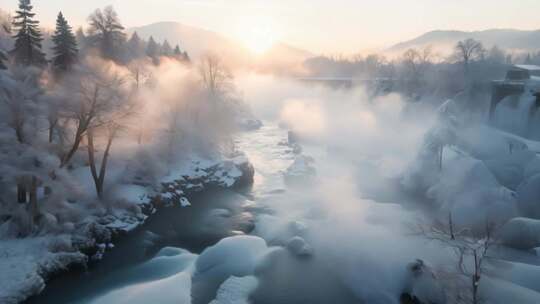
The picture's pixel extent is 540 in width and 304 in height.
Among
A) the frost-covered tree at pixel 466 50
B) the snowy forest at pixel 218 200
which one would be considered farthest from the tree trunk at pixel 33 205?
the frost-covered tree at pixel 466 50

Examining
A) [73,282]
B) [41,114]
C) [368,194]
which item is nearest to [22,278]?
[73,282]

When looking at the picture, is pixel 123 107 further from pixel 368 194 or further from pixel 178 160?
pixel 368 194

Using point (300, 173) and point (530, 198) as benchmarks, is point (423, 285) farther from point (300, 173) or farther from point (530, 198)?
point (300, 173)

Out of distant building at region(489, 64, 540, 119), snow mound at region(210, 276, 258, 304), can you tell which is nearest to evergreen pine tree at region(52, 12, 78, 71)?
snow mound at region(210, 276, 258, 304)

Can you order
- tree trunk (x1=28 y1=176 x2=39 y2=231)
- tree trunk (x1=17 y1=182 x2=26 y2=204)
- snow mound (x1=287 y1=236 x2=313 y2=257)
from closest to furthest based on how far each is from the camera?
tree trunk (x1=28 y1=176 x2=39 y2=231)
tree trunk (x1=17 y1=182 x2=26 y2=204)
snow mound (x1=287 y1=236 x2=313 y2=257)

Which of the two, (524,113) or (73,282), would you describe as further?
(524,113)

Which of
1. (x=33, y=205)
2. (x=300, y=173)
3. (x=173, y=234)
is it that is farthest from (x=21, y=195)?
(x=300, y=173)

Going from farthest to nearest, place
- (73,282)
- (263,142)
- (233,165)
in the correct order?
1. (263,142)
2. (233,165)
3. (73,282)

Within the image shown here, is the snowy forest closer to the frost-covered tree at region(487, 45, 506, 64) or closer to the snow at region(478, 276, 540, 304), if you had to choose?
the snow at region(478, 276, 540, 304)
